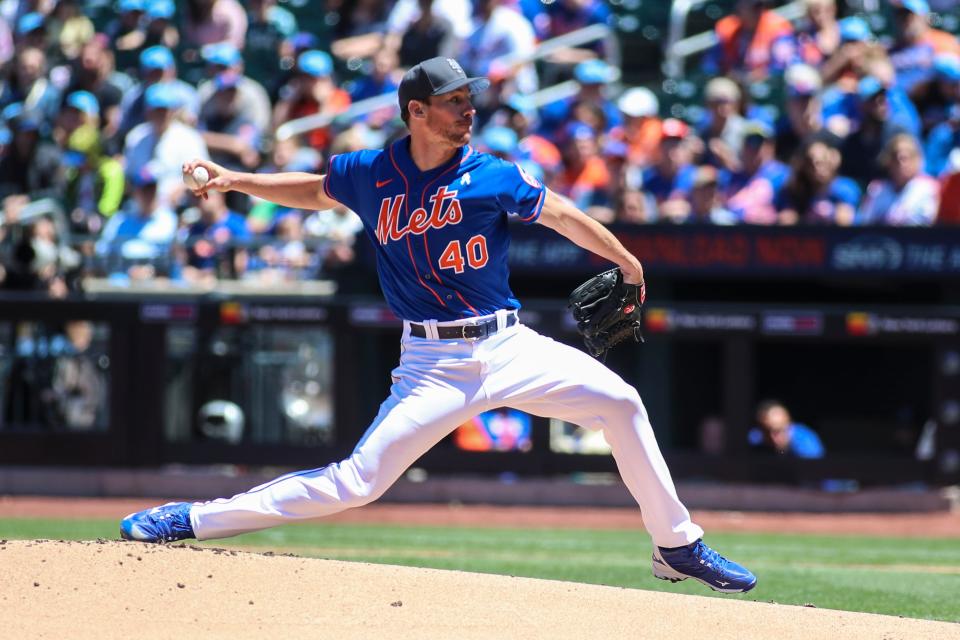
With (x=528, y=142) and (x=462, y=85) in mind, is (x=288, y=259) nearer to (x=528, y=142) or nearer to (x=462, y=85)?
(x=528, y=142)

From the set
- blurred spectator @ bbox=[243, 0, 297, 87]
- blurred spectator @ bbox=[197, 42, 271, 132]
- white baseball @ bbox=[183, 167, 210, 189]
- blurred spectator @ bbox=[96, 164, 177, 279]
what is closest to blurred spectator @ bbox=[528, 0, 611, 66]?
blurred spectator @ bbox=[243, 0, 297, 87]

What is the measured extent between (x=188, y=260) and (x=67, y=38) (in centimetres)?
431

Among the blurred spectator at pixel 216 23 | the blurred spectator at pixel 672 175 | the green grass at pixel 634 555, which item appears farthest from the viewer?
the blurred spectator at pixel 216 23

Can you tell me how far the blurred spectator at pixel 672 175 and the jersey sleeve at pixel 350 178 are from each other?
6160mm

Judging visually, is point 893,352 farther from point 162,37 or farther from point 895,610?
point 162,37

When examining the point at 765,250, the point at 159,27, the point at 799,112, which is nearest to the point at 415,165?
the point at 765,250

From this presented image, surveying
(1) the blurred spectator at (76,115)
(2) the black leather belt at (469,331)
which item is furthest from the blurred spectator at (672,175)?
(2) the black leather belt at (469,331)

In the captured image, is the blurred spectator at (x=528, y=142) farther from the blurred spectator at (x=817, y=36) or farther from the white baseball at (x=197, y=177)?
the white baseball at (x=197, y=177)

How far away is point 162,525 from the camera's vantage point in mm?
5371

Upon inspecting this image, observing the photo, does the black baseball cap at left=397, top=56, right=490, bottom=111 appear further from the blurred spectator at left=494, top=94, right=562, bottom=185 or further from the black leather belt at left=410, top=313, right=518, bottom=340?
the blurred spectator at left=494, top=94, right=562, bottom=185

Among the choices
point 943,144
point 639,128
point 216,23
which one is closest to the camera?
point 943,144

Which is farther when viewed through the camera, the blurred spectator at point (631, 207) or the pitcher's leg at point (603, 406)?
the blurred spectator at point (631, 207)

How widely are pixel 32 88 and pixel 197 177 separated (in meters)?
9.82

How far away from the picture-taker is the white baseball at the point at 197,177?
5.42 m
